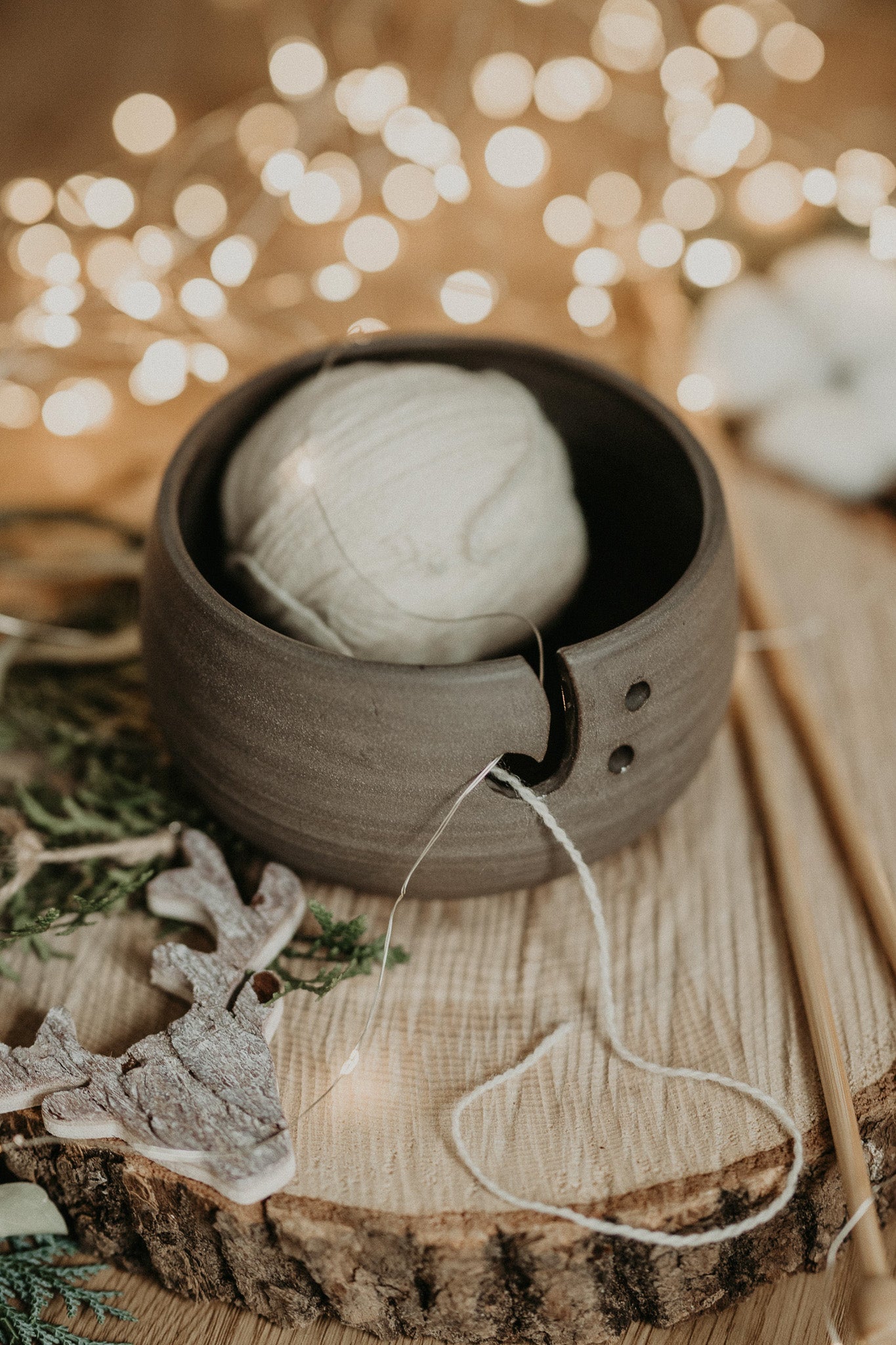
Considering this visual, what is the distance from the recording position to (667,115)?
1364 mm

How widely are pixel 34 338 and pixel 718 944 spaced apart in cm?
85

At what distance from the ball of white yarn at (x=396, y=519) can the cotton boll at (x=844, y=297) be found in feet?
1.81

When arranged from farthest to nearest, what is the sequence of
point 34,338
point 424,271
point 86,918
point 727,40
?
point 727,40, point 424,271, point 34,338, point 86,918

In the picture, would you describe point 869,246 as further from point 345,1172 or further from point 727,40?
point 345,1172

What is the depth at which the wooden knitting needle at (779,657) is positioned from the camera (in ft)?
2.28

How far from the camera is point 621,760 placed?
598mm

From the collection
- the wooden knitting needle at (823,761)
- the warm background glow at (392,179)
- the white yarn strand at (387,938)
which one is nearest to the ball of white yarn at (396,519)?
the white yarn strand at (387,938)

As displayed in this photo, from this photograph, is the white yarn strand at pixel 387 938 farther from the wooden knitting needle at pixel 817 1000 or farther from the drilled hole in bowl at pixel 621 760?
the wooden knitting needle at pixel 817 1000

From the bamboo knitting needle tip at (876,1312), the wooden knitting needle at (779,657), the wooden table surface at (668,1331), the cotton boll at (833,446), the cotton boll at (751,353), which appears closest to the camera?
the bamboo knitting needle tip at (876,1312)

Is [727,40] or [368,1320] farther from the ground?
[727,40]

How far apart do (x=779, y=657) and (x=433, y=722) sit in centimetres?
41

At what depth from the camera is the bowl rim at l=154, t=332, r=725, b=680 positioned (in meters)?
0.55

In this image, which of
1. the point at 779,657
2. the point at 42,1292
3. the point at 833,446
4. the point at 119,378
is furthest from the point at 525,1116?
the point at 119,378

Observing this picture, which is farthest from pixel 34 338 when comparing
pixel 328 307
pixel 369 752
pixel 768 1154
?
pixel 768 1154
